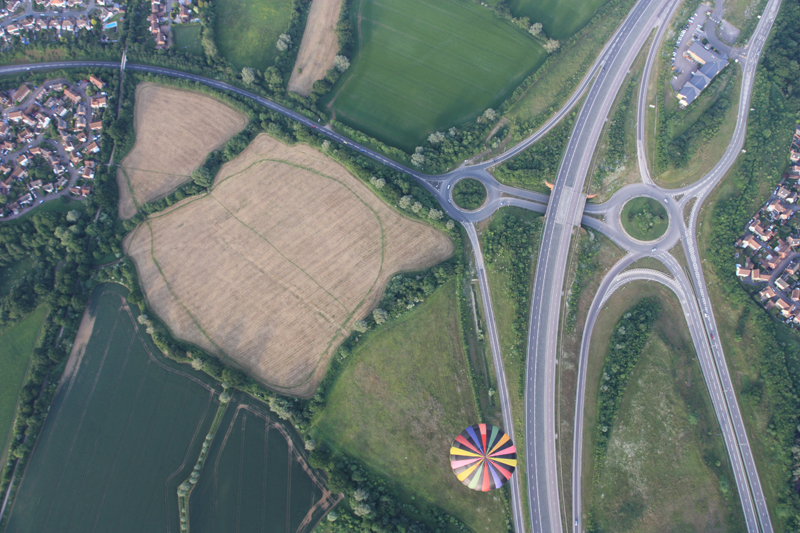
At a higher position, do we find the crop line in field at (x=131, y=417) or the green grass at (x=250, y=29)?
the green grass at (x=250, y=29)

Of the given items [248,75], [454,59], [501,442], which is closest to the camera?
[501,442]

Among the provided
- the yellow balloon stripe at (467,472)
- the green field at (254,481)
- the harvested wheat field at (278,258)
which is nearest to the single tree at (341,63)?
the harvested wheat field at (278,258)

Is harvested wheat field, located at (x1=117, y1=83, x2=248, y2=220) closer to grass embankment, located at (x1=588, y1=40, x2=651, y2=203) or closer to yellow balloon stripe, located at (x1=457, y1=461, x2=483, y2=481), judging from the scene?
Result: grass embankment, located at (x1=588, y1=40, x2=651, y2=203)

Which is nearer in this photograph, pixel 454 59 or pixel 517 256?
pixel 517 256

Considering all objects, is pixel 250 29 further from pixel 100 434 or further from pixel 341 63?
pixel 100 434

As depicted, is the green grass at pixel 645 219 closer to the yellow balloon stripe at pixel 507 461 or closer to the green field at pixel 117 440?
the yellow balloon stripe at pixel 507 461

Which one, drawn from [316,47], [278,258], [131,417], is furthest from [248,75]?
[131,417]
